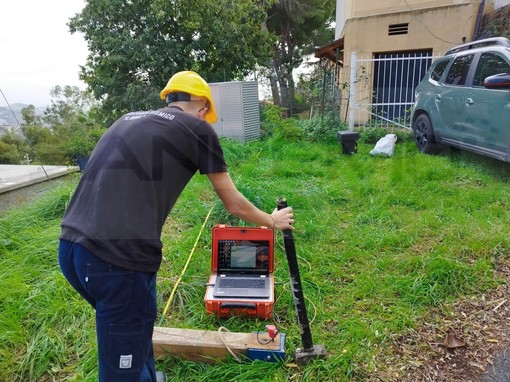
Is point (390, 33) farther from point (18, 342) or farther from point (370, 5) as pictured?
point (18, 342)

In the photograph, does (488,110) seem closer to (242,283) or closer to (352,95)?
(242,283)

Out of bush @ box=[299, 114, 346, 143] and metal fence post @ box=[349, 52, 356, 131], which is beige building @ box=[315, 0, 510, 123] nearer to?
metal fence post @ box=[349, 52, 356, 131]

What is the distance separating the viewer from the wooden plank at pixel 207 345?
2139mm

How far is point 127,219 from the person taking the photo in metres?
1.43

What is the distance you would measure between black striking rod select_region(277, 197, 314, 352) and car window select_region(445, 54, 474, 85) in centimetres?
474

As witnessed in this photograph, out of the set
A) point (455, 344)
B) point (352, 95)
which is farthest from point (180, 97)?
point (352, 95)

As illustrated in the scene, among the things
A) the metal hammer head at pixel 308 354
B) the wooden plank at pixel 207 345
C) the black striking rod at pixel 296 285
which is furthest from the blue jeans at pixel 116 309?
the metal hammer head at pixel 308 354

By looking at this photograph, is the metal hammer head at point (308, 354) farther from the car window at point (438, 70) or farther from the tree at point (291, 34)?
the tree at point (291, 34)

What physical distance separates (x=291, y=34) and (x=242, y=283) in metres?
20.0

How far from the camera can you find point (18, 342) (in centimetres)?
241

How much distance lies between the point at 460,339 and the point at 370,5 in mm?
10795

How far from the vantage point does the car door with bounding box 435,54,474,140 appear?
5285 mm

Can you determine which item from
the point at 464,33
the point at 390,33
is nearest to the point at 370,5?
the point at 390,33

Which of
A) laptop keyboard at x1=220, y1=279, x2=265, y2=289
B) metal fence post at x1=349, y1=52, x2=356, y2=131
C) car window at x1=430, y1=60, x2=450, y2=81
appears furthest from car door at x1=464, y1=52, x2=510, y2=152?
laptop keyboard at x1=220, y1=279, x2=265, y2=289
